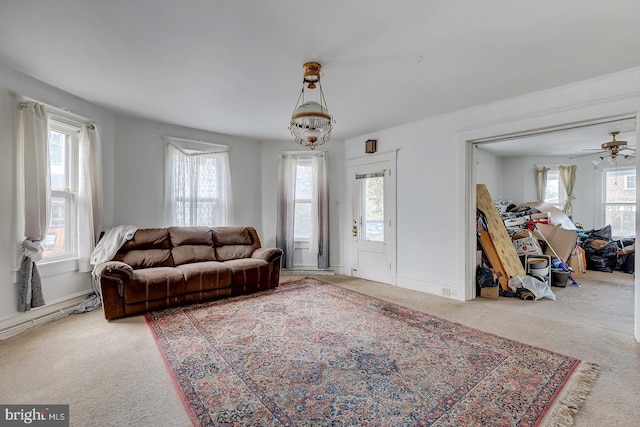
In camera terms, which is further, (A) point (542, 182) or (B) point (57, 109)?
(A) point (542, 182)

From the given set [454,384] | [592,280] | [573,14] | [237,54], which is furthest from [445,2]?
[592,280]

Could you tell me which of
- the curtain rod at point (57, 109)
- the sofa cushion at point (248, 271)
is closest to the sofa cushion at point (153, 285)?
the sofa cushion at point (248, 271)

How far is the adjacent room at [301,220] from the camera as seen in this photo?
1973 mm

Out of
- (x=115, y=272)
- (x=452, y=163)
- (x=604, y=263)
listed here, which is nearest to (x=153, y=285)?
(x=115, y=272)

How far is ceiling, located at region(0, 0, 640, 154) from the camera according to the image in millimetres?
1974

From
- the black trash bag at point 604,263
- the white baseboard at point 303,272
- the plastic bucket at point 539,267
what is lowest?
the white baseboard at point 303,272

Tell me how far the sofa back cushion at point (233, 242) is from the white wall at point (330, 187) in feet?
2.26

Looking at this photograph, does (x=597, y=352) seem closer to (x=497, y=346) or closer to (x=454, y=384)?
(x=497, y=346)

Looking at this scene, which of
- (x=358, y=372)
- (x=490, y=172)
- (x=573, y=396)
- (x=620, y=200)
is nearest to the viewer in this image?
(x=573, y=396)

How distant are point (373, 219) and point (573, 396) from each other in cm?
351

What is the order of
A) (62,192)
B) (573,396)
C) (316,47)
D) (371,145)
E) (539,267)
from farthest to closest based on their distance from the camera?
(371,145) < (539,267) < (62,192) < (316,47) < (573,396)

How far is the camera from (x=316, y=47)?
2410mm

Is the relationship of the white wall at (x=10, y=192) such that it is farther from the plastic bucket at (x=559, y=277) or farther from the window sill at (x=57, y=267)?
the plastic bucket at (x=559, y=277)

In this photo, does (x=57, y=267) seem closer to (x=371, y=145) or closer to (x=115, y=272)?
(x=115, y=272)
